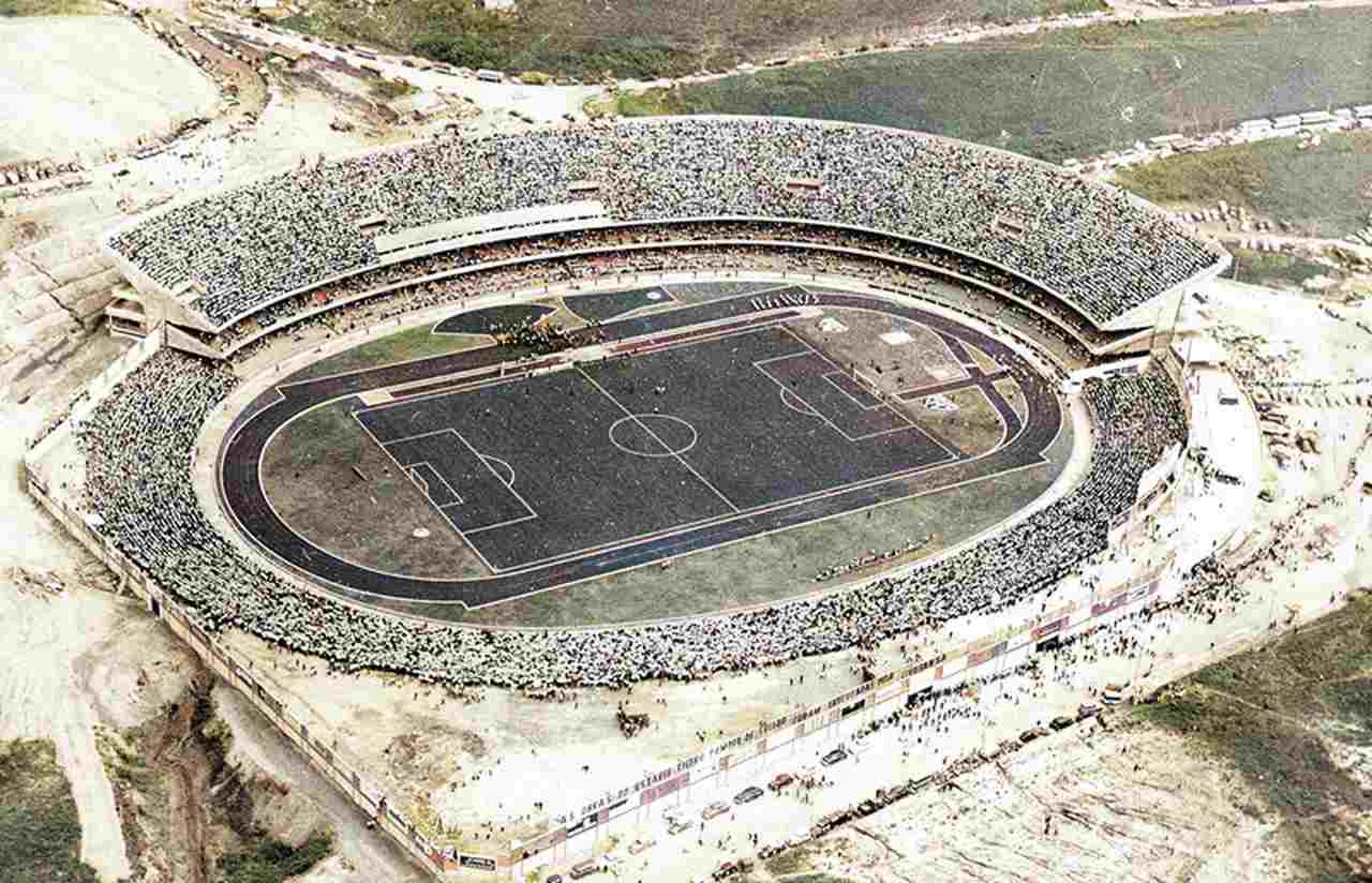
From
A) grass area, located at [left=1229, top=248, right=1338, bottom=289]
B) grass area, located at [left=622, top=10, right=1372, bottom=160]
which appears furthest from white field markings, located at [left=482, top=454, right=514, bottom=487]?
grass area, located at [left=1229, top=248, right=1338, bottom=289]

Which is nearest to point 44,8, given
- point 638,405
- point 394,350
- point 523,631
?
point 394,350

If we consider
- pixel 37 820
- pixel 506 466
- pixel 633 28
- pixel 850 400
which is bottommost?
pixel 37 820

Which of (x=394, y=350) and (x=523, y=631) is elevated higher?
(x=523, y=631)

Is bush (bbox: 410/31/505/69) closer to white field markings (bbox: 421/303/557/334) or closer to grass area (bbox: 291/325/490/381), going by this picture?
white field markings (bbox: 421/303/557/334)

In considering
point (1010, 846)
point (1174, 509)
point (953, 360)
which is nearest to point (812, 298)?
point (953, 360)

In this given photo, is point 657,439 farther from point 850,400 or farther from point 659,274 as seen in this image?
point 659,274

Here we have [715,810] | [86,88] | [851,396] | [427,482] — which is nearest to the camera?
[715,810]

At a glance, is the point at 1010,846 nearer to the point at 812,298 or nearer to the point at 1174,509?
the point at 1174,509

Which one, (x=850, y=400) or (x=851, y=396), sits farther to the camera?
(x=851, y=396)

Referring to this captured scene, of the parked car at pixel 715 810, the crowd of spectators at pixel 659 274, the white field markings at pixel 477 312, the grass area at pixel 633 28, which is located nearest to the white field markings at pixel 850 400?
the crowd of spectators at pixel 659 274
